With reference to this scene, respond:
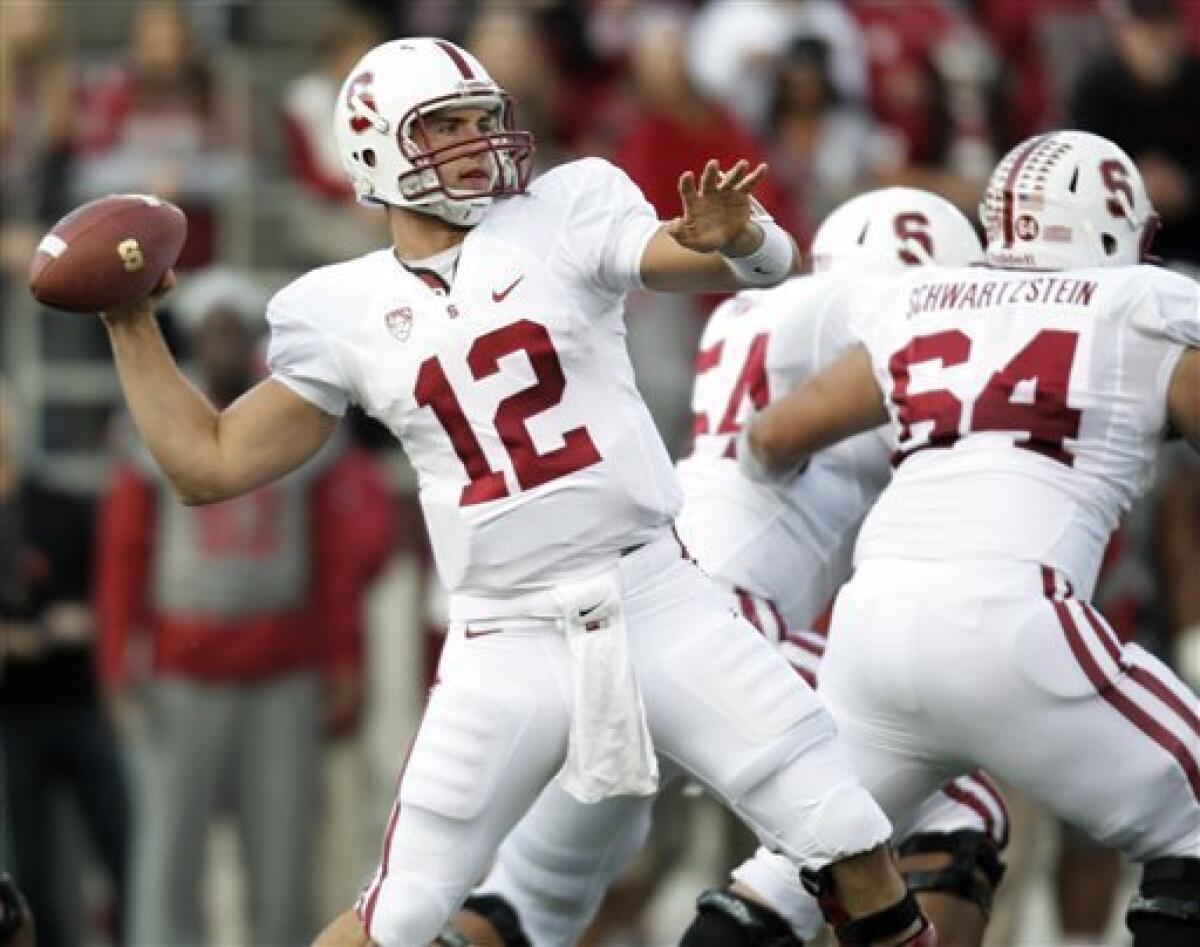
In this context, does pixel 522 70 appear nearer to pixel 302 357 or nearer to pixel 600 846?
pixel 600 846

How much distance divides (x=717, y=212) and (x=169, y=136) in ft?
19.3

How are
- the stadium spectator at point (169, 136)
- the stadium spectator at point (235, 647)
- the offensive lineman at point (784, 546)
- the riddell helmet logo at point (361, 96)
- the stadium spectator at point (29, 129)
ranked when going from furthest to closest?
the stadium spectator at point (169, 136) → the stadium spectator at point (29, 129) → the stadium spectator at point (235, 647) → the offensive lineman at point (784, 546) → the riddell helmet logo at point (361, 96)

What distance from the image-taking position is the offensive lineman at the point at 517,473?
630 cm

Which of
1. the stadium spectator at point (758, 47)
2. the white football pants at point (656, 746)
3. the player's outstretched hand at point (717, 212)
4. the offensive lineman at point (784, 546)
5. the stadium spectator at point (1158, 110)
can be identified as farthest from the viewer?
the stadium spectator at point (758, 47)

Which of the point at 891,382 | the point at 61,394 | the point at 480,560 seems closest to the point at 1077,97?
the point at 61,394

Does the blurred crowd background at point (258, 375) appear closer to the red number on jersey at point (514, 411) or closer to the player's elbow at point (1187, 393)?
the player's elbow at point (1187, 393)

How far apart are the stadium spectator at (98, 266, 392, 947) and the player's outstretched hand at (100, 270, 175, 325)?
4.00m

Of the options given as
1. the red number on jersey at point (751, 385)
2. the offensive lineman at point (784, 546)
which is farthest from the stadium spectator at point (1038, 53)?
the red number on jersey at point (751, 385)

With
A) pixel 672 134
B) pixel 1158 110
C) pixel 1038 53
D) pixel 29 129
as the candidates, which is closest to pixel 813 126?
pixel 672 134

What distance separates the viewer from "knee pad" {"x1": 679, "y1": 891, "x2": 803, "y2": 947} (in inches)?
269

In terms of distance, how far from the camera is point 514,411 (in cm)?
636

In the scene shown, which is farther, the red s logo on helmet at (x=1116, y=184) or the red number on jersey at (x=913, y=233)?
the red number on jersey at (x=913, y=233)

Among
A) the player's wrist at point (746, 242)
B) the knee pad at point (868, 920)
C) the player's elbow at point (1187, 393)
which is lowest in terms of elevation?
the knee pad at point (868, 920)

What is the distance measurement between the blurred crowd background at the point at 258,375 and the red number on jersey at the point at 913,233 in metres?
2.34
